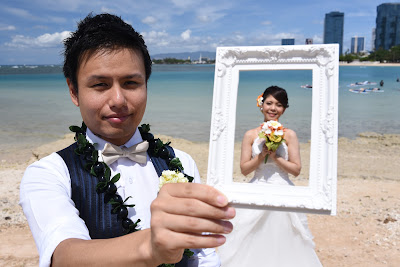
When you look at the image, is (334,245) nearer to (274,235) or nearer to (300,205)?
(274,235)

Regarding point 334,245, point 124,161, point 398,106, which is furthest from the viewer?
point 398,106

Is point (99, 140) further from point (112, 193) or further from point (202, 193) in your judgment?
point (202, 193)

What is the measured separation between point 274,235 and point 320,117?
307cm

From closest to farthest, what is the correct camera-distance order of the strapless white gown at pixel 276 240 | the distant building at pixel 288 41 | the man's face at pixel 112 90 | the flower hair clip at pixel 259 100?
1. the distant building at pixel 288 41
2. the flower hair clip at pixel 259 100
3. the man's face at pixel 112 90
4. the strapless white gown at pixel 276 240

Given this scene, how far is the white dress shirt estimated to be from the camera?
1319 millimetres

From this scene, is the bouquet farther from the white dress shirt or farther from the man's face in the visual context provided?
the white dress shirt

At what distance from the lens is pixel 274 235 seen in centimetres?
388

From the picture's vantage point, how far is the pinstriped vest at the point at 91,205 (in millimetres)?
1609

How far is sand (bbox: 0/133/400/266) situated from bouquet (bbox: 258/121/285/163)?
387cm

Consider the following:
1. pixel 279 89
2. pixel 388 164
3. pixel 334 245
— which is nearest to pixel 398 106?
pixel 388 164

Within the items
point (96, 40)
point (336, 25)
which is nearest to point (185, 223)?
point (96, 40)

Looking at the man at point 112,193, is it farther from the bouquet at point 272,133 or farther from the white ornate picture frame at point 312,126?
the bouquet at point 272,133

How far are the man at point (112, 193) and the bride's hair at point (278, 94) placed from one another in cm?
57

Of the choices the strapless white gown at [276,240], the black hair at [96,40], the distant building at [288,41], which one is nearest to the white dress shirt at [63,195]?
the black hair at [96,40]
